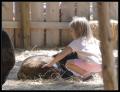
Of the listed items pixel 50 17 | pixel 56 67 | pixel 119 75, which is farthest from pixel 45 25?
pixel 119 75

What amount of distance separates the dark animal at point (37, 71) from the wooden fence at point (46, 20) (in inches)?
136

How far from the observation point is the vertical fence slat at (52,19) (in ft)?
31.9

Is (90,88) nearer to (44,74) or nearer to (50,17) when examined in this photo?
(44,74)

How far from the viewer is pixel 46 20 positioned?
9.76 meters

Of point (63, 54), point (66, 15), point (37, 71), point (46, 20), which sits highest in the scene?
point (66, 15)

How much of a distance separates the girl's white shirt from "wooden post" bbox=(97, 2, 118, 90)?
9.92ft

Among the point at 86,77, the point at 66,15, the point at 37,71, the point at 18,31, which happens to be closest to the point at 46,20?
the point at 66,15

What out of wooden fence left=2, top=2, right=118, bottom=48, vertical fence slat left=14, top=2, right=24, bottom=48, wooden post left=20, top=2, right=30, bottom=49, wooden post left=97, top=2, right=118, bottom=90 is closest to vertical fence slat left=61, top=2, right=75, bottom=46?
wooden fence left=2, top=2, right=118, bottom=48

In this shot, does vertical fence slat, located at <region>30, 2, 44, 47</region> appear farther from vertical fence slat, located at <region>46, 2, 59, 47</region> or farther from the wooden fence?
vertical fence slat, located at <region>46, 2, 59, 47</region>

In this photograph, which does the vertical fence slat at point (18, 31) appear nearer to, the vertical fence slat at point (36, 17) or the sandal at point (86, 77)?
the vertical fence slat at point (36, 17)

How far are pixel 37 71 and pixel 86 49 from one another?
0.79m

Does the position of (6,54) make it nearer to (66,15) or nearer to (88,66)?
(88,66)

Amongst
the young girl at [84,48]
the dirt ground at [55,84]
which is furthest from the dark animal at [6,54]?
the young girl at [84,48]

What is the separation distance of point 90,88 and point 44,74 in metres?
0.91
